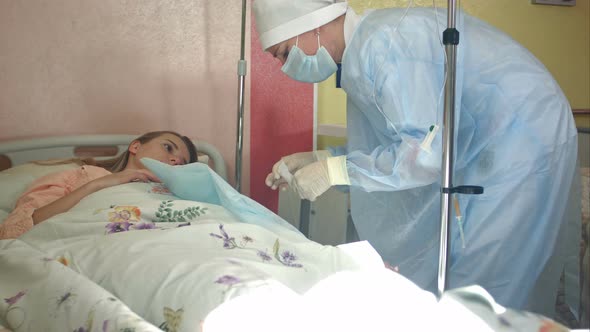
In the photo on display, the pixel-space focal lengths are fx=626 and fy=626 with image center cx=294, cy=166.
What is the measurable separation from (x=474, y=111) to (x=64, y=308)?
1.06 metres

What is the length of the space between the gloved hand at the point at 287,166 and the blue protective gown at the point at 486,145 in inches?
11.9

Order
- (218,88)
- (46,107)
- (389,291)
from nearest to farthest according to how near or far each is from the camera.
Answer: (389,291) < (46,107) < (218,88)

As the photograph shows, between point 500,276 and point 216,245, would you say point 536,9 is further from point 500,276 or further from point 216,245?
point 216,245

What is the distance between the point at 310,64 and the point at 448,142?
602 millimetres

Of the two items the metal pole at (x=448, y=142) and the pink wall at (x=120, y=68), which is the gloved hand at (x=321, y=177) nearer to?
the metal pole at (x=448, y=142)

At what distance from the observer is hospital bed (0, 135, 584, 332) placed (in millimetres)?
776

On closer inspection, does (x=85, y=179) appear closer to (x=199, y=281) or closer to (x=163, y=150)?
(x=163, y=150)

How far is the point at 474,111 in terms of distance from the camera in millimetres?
1563

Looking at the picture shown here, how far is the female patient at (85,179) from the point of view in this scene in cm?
173

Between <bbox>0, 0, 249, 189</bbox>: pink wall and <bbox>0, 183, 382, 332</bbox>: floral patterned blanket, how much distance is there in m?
0.83

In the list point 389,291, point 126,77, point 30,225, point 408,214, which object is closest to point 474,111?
point 408,214

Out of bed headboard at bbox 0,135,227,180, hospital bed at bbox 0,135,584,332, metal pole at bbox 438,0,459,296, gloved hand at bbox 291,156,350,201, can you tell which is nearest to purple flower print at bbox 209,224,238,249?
hospital bed at bbox 0,135,584,332

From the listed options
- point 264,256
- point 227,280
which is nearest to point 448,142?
point 264,256

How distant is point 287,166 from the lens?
193cm
